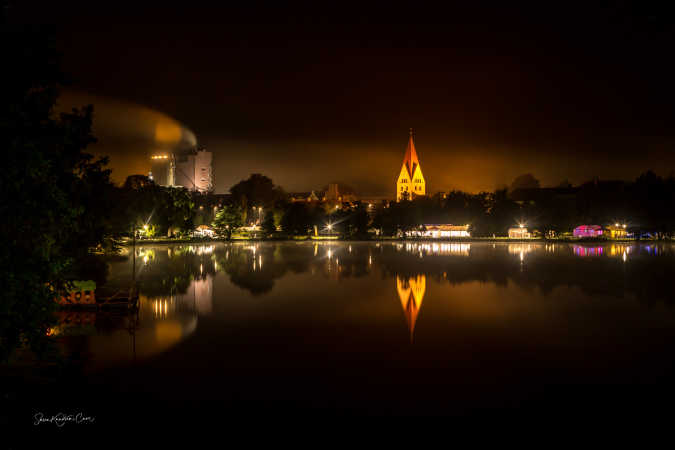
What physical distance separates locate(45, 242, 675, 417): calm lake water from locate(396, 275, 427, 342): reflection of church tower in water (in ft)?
0.26

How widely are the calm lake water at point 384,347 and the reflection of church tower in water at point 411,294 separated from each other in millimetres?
79

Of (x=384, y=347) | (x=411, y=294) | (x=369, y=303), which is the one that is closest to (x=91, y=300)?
(x=369, y=303)

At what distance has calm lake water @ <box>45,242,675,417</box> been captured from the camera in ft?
27.1

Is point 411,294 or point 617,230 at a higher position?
point 617,230

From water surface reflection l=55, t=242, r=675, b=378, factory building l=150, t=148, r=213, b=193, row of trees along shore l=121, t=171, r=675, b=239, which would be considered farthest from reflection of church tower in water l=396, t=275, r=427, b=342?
factory building l=150, t=148, r=213, b=193

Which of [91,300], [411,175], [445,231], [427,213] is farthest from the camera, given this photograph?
[411,175]

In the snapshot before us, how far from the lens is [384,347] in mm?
11391

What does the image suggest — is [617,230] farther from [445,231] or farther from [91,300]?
[91,300]

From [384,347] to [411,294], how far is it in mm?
7247

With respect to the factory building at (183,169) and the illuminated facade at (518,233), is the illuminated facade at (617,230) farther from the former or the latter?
the factory building at (183,169)

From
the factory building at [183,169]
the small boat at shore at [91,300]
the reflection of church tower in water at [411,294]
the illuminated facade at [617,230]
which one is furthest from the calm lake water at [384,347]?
the factory building at [183,169]

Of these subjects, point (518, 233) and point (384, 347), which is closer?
point (384, 347)

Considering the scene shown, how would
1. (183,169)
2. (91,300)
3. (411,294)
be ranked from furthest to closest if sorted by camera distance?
(183,169)
(411,294)
(91,300)

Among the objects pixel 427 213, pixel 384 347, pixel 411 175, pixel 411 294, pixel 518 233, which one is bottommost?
pixel 384 347
